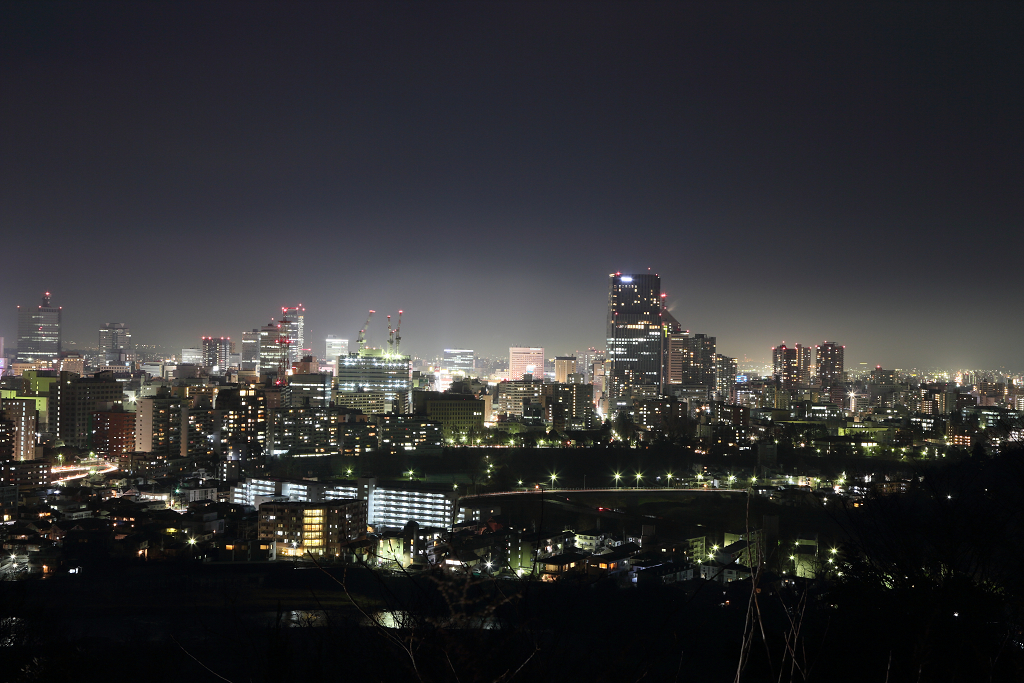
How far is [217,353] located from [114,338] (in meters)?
4.41

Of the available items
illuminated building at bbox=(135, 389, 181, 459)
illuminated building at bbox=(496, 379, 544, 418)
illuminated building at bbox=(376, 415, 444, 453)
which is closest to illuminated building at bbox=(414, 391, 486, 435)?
illuminated building at bbox=(376, 415, 444, 453)

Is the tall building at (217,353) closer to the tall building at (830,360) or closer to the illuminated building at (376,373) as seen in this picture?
the illuminated building at (376,373)

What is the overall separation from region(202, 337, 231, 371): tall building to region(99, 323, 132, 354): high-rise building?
3260 millimetres

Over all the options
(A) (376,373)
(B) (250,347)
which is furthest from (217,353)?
(A) (376,373)

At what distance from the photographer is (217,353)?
3275 centimetres

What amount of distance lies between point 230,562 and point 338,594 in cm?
136

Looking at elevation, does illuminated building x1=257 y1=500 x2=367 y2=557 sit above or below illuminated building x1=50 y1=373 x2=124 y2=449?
below

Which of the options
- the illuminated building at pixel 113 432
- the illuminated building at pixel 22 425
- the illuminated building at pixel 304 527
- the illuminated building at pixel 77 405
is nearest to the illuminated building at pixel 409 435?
the illuminated building at pixel 113 432

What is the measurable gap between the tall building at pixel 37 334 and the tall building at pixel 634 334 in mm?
19240

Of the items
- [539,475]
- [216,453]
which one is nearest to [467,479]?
[539,475]

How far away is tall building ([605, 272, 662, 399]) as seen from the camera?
27.4m

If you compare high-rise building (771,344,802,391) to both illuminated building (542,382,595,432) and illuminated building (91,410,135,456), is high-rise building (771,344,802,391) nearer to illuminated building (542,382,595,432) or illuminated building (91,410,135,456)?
illuminated building (542,382,595,432)

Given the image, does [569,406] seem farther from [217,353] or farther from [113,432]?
[217,353]

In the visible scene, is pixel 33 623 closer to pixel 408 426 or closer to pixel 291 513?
pixel 291 513
